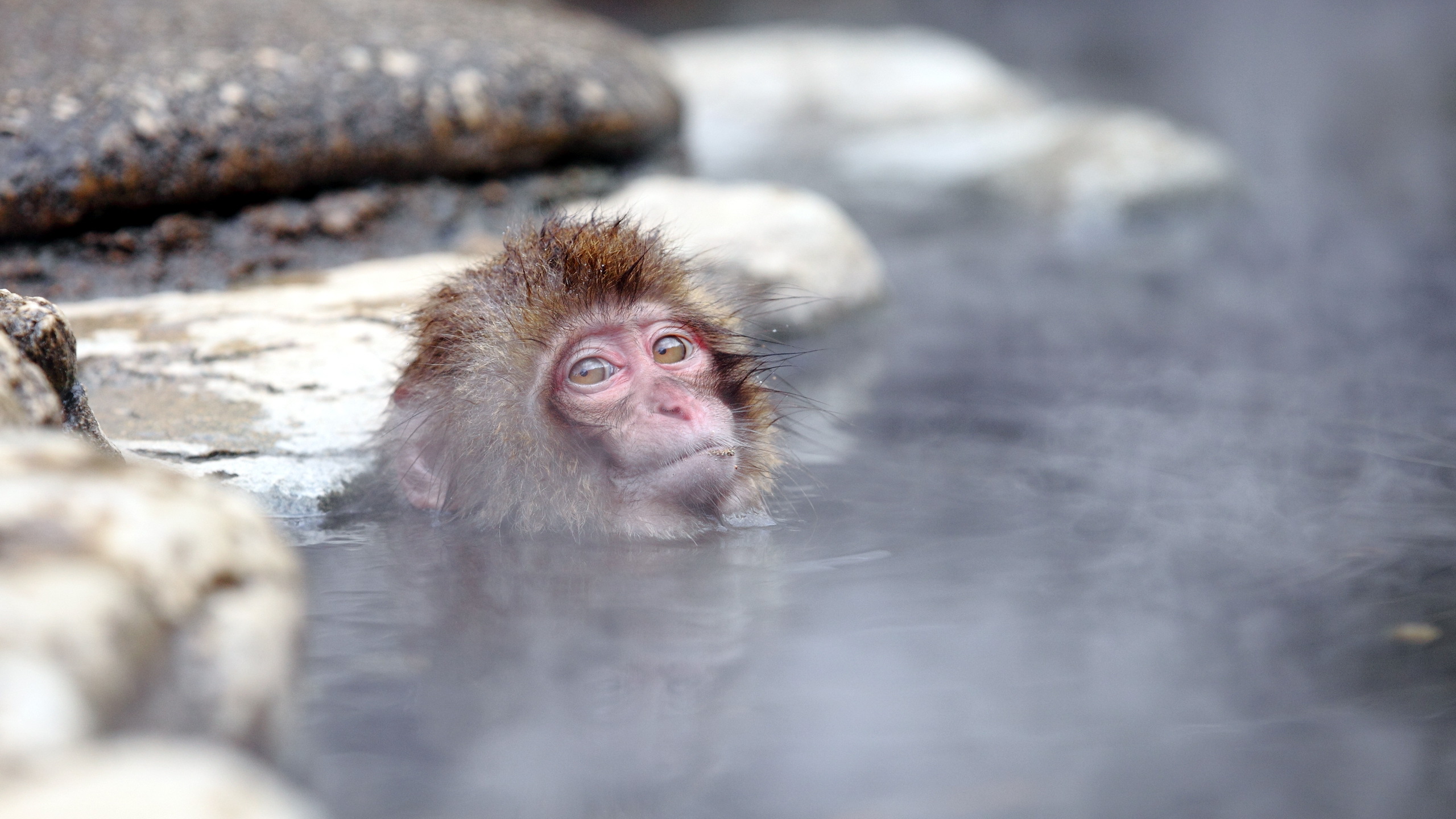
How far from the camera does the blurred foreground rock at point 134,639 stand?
1108mm

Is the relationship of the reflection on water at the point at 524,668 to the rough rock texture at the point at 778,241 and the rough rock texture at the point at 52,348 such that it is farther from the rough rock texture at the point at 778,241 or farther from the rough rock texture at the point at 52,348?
the rough rock texture at the point at 778,241

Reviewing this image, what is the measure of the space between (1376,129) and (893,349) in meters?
7.98

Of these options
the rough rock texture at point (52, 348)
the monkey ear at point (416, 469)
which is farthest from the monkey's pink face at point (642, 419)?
the rough rock texture at point (52, 348)

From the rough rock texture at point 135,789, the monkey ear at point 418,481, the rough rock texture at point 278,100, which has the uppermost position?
the rough rock texture at point 278,100

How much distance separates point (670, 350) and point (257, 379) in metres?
1.24

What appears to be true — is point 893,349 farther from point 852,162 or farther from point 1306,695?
point 852,162

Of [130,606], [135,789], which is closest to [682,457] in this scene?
[130,606]

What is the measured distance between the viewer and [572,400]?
282cm

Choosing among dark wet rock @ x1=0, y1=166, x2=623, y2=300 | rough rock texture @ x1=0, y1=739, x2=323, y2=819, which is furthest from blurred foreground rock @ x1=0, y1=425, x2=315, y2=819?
dark wet rock @ x1=0, y1=166, x2=623, y2=300

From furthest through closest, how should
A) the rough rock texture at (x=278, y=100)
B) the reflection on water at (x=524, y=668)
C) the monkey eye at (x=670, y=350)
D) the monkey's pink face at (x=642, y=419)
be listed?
the rough rock texture at (x=278, y=100)
the monkey eye at (x=670, y=350)
the monkey's pink face at (x=642, y=419)
the reflection on water at (x=524, y=668)

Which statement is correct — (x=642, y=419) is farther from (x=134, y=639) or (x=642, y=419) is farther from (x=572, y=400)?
(x=134, y=639)

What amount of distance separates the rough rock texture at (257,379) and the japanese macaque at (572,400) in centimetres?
28

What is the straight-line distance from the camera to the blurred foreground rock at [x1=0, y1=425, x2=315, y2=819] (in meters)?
1.11

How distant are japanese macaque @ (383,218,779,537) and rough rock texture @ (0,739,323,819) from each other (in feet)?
5.40
